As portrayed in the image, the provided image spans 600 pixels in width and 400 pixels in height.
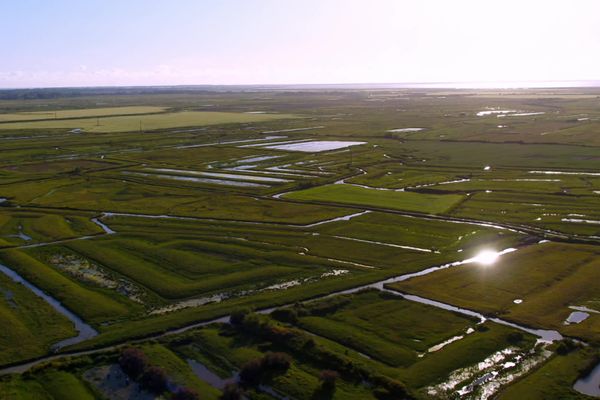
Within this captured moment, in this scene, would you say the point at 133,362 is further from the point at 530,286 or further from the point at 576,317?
the point at 530,286

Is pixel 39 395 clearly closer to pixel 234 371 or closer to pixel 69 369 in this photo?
pixel 69 369

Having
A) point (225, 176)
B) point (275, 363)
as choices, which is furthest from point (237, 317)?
point (225, 176)

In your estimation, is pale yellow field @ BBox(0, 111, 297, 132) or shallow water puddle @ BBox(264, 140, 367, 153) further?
pale yellow field @ BBox(0, 111, 297, 132)

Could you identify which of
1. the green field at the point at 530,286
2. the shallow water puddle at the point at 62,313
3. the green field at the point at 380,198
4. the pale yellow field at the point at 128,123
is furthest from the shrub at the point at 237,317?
the pale yellow field at the point at 128,123

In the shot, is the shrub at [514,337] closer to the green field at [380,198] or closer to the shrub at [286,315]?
the shrub at [286,315]

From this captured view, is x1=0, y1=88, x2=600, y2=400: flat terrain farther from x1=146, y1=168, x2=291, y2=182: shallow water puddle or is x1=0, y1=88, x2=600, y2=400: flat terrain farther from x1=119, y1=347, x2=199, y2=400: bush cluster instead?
x1=146, y1=168, x2=291, y2=182: shallow water puddle

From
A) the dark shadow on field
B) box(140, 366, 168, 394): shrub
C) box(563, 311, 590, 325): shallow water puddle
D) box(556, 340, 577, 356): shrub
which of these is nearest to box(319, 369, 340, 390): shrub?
the dark shadow on field
